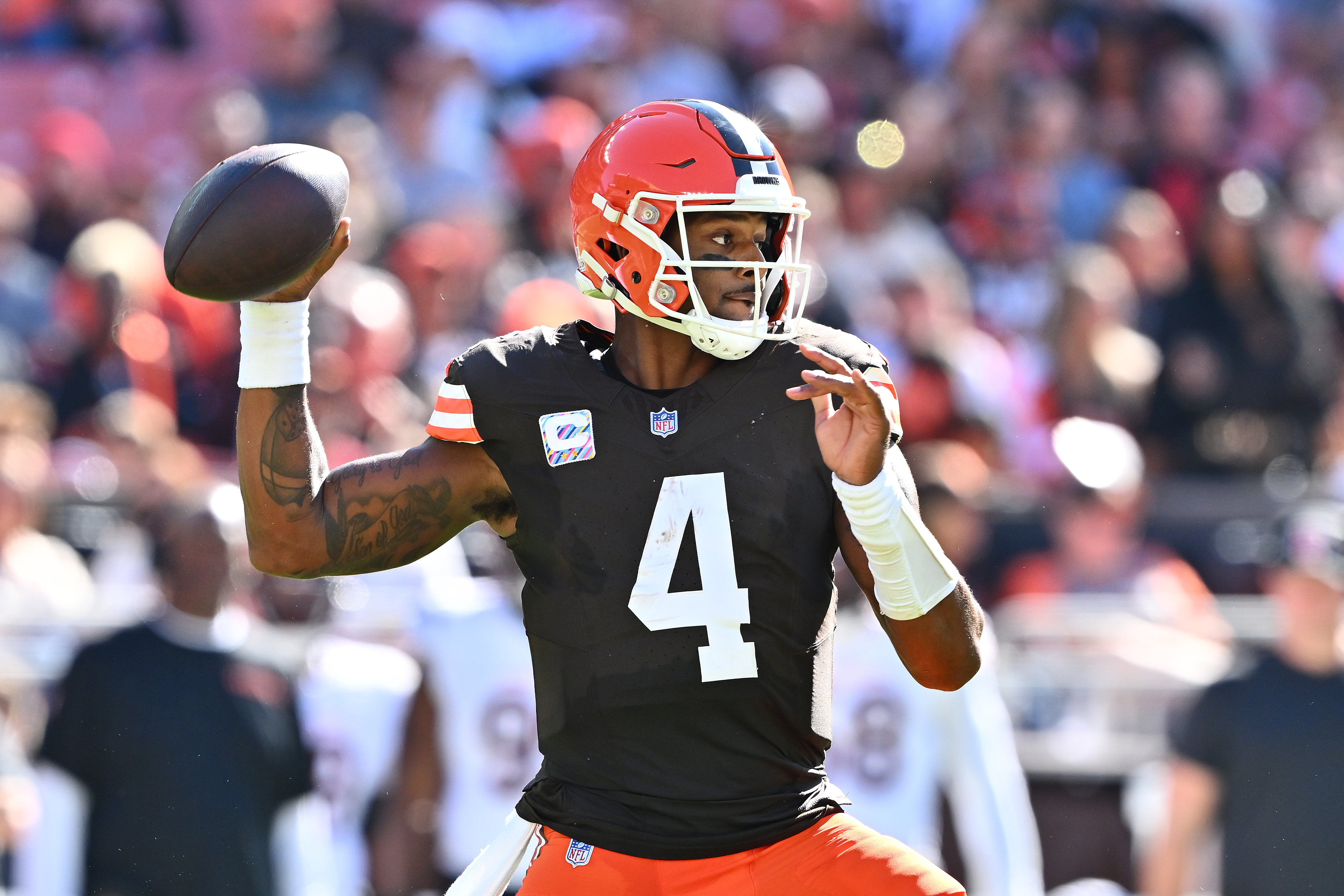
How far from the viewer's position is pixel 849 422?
274cm

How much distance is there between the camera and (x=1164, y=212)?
27.8 ft

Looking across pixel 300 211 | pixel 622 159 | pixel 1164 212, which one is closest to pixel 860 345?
pixel 622 159

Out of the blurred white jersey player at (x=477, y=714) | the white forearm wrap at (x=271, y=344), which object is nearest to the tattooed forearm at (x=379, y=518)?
the white forearm wrap at (x=271, y=344)

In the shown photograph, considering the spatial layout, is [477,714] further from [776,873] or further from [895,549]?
[895,549]

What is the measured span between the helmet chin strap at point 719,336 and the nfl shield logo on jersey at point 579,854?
87 cm

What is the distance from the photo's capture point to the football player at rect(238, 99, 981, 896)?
109 inches

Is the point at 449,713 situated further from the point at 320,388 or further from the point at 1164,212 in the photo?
the point at 1164,212

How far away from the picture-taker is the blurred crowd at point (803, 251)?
6.16 metres

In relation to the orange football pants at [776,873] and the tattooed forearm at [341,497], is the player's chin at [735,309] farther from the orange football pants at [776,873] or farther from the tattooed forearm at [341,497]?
the orange football pants at [776,873]

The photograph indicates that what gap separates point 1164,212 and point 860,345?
19.5 feet

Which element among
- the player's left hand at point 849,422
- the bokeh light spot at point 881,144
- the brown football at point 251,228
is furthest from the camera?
the bokeh light spot at point 881,144

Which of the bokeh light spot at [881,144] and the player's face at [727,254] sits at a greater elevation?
the bokeh light spot at [881,144]

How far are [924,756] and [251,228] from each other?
11.0ft

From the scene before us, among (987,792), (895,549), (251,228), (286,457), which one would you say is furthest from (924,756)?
(251,228)
